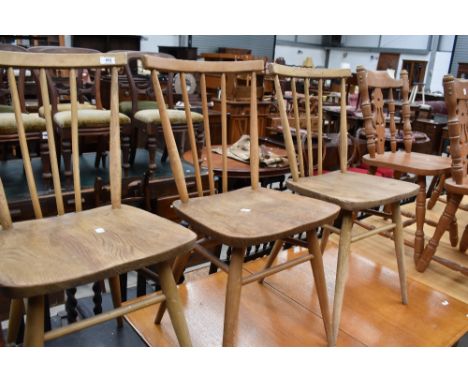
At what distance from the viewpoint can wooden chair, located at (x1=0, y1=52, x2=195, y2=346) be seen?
89 cm

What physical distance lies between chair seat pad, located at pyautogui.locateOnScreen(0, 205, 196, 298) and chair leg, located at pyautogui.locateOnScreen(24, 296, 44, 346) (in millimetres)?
72

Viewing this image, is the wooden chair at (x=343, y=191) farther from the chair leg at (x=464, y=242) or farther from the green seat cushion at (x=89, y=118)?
the green seat cushion at (x=89, y=118)

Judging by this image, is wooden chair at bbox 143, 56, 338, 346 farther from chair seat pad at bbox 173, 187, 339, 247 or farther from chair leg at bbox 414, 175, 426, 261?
chair leg at bbox 414, 175, 426, 261

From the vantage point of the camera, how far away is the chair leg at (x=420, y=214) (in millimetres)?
2020

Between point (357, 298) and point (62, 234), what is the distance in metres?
1.28

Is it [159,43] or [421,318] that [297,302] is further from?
[159,43]

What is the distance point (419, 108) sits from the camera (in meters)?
5.24

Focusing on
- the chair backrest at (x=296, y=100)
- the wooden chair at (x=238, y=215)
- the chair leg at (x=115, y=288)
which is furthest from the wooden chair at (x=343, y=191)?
the chair leg at (x=115, y=288)

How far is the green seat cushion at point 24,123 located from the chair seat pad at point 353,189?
147cm

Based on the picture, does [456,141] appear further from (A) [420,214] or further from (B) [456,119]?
(A) [420,214]

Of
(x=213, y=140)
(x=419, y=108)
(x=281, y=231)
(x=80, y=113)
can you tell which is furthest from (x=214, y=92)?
(x=281, y=231)

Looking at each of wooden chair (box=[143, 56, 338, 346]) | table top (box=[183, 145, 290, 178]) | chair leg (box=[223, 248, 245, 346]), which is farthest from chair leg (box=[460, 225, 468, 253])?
chair leg (box=[223, 248, 245, 346])

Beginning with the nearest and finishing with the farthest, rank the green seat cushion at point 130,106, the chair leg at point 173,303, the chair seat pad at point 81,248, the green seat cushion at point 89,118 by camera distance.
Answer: the chair seat pad at point 81,248 → the chair leg at point 173,303 → the green seat cushion at point 89,118 → the green seat cushion at point 130,106

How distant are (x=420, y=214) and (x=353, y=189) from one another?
26.4 inches
